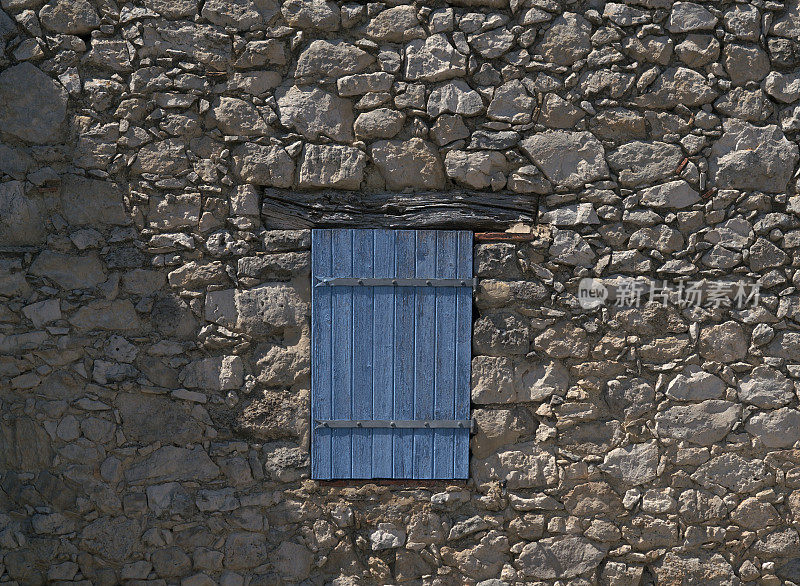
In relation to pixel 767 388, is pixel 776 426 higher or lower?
lower

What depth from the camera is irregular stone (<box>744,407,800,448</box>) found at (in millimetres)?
3771

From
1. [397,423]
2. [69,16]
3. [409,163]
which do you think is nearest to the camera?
[69,16]

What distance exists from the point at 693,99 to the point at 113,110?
295 centimetres

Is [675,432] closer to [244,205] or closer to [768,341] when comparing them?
[768,341]

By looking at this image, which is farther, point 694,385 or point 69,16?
point 694,385

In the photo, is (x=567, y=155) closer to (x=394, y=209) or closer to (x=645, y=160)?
(x=645, y=160)

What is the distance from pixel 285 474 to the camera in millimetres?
3766

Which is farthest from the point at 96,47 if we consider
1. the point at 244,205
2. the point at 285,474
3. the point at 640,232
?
the point at 640,232

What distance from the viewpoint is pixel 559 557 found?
3.81 metres

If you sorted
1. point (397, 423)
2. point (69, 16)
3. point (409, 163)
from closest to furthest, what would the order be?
point (69, 16) → point (409, 163) → point (397, 423)

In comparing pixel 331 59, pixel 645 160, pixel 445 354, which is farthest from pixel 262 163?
pixel 645 160

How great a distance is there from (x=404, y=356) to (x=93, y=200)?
1.78m

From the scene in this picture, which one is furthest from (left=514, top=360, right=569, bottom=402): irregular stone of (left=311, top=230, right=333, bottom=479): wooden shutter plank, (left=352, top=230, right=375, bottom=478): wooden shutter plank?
(left=311, top=230, right=333, bottom=479): wooden shutter plank

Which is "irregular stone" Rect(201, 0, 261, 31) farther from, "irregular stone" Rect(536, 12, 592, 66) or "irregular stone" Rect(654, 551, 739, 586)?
"irregular stone" Rect(654, 551, 739, 586)
